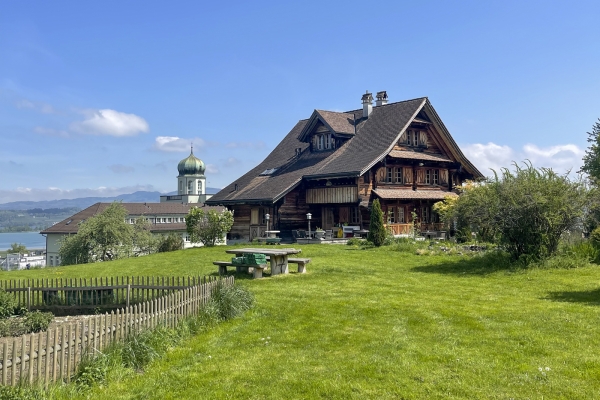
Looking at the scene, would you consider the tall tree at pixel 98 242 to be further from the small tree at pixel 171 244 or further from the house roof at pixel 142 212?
the house roof at pixel 142 212

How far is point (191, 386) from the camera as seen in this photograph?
285 inches

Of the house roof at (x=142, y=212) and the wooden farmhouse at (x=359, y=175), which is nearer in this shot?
the wooden farmhouse at (x=359, y=175)

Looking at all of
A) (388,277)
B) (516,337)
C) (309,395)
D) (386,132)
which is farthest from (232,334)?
(386,132)

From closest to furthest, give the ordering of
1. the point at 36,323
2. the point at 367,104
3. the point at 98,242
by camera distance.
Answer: the point at 36,323, the point at 98,242, the point at 367,104

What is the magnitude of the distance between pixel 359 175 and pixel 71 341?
80.7 feet

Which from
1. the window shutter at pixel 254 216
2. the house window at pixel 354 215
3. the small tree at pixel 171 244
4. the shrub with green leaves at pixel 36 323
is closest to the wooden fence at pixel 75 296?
the shrub with green leaves at pixel 36 323

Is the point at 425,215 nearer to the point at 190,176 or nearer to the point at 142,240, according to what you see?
the point at 142,240

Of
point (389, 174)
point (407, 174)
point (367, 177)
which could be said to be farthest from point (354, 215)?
point (407, 174)

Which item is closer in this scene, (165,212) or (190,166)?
(165,212)

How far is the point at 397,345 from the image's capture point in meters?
8.72

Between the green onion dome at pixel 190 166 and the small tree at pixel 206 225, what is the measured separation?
346 feet

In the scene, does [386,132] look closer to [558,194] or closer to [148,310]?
[558,194]

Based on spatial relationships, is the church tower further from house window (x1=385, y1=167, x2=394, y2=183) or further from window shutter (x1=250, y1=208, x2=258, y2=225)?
house window (x1=385, y1=167, x2=394, y2=183)

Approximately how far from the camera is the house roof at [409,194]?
3253 cm
